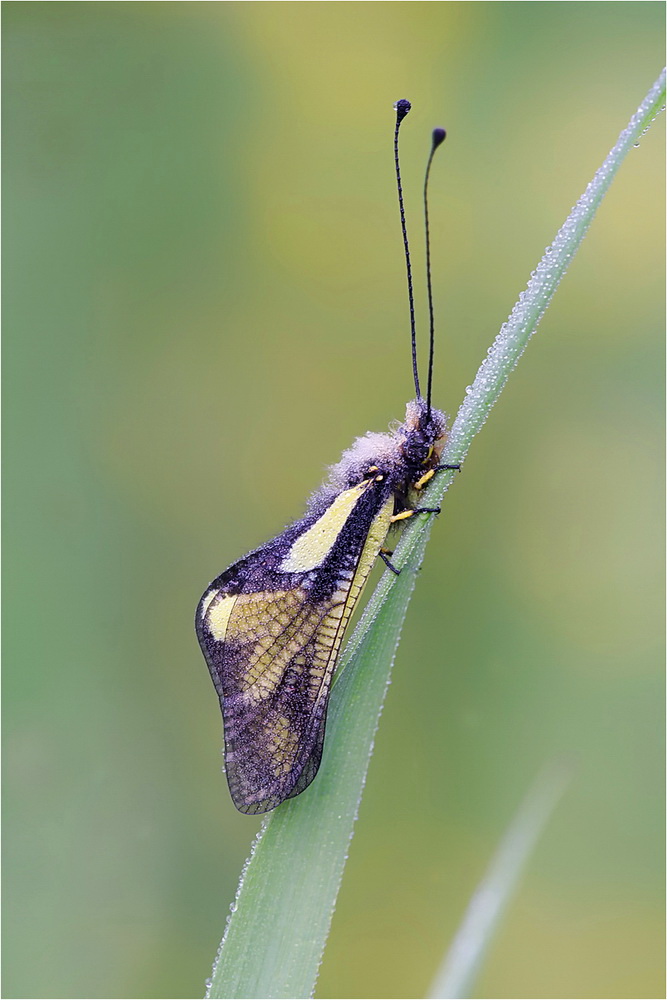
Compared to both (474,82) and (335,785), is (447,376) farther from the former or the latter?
(335,785)

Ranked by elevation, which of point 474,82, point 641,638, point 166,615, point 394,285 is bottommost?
point 641,638

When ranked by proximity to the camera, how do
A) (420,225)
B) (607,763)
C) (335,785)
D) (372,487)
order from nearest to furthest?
(335,785) → (372,487) → (607,763) → (420,225)

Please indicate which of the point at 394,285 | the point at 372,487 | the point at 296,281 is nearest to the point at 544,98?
the point at 394,285

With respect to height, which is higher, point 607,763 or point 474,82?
point 474,82

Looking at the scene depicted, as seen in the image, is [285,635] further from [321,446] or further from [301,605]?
[321,446]

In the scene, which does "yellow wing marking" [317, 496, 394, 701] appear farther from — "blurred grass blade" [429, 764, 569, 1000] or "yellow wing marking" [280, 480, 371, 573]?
"blurred grass blade" [429, 764, 569, 1000]

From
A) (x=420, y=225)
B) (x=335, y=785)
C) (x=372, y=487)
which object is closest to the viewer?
(x=335, y=785)
